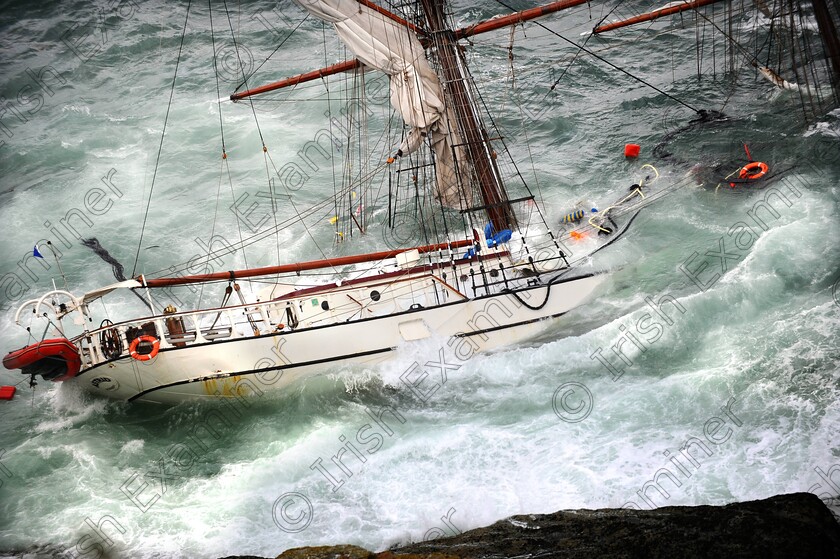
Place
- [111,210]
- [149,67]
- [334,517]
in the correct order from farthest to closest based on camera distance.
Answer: [149,67] < [111,210] < [334,517]

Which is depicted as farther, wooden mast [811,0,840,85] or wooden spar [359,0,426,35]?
wooden spar [359,0,426,35]

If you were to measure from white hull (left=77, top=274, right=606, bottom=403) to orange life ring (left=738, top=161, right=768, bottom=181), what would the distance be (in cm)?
798

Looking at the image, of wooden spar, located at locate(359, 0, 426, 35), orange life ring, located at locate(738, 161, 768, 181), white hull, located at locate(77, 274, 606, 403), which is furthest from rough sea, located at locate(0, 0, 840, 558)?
wooden spar, located at locate(359, 0, 426, 35)

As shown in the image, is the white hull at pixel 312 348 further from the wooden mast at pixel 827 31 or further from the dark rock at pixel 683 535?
the wooden mast at pixel 827 31

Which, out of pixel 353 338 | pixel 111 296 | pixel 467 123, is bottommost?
pixel 111 296

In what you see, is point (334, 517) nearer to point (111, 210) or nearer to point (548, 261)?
point (548, 261)

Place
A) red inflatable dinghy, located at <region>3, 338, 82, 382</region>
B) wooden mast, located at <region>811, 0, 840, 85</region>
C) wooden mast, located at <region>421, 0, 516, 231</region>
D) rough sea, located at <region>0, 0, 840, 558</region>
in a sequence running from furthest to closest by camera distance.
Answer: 1. wooden mast, located at <region>421, 0, 516, 231</region>
2. red inflatable dinghy, located at <region>3, 338, 82, 382</region>
3. rough sea, located at <region>0, 0, 840, 558</region>
4. wooden mast, located at <region>811, 0, 840, 85</region>

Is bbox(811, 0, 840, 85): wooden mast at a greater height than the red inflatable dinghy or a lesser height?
greater

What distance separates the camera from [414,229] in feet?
82.5

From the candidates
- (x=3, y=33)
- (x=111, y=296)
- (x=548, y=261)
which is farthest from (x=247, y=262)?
(x=3, y=33)

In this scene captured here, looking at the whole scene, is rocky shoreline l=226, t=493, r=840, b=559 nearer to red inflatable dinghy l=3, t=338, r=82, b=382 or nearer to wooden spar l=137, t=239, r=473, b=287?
red inflatable dinghy l=3, t=338, r=82, b=382

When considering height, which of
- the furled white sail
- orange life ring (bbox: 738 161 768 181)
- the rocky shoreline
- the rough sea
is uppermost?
the furled white sail

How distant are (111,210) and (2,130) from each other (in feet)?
31.2

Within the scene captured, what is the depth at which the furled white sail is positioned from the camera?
20.3 meters
